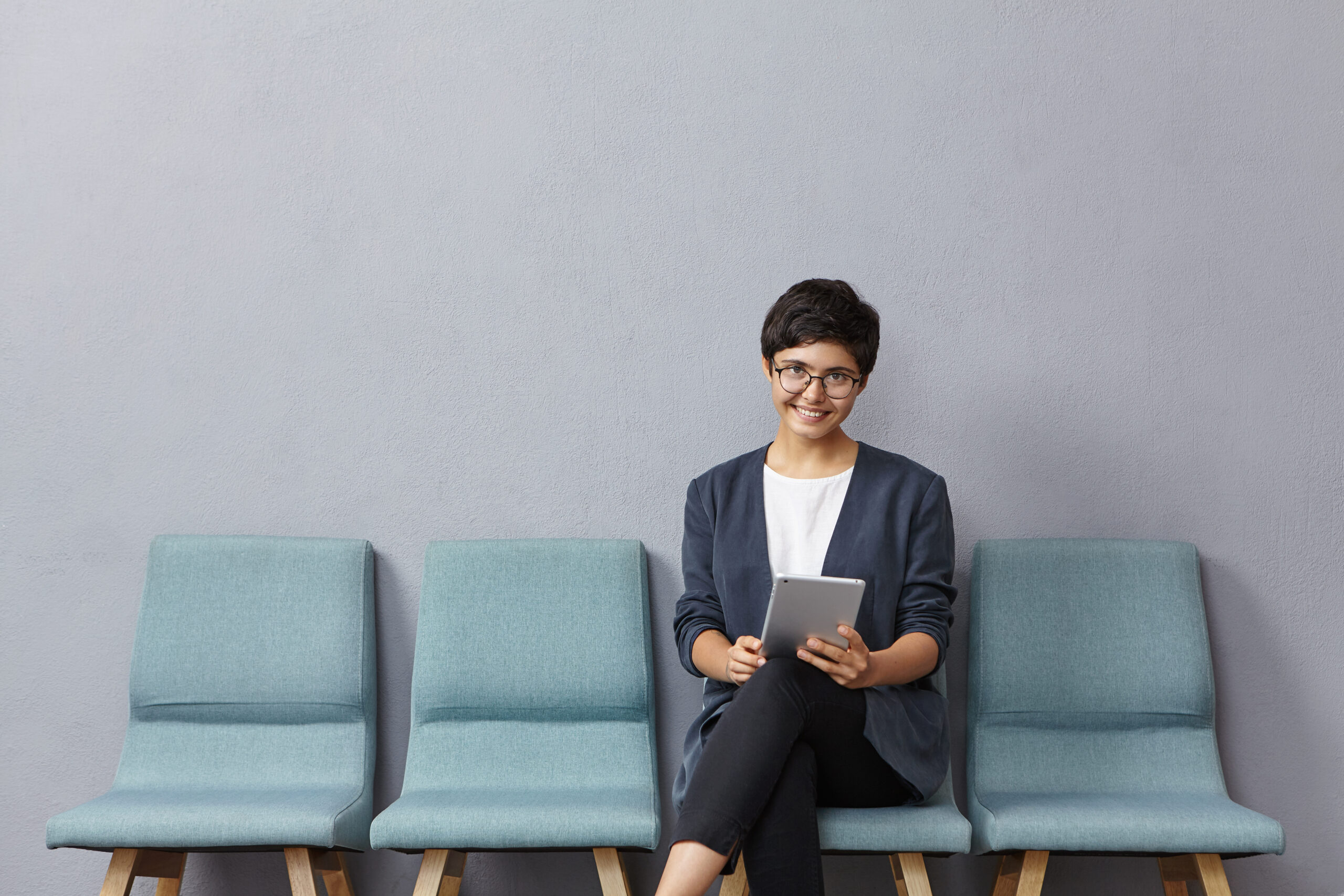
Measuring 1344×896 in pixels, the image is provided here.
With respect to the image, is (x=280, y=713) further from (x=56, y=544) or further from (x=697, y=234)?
(x=697, y=234)

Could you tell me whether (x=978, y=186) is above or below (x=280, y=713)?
above

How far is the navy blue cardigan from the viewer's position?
5.63 feet

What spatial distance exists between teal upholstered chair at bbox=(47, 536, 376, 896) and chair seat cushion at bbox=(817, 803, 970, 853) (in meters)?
0.94

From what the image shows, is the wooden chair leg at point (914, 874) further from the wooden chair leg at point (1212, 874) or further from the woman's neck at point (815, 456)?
the woman's neck at point (815, 456)

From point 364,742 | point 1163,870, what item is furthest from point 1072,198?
point 364,742

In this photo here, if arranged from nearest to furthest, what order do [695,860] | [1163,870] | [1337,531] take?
[695,860] → [1163,870] → [1337,531]

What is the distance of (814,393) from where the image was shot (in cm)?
172

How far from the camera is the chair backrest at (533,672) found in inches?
77.6

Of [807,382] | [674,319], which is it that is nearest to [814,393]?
[807,382]

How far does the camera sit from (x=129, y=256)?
218 cm

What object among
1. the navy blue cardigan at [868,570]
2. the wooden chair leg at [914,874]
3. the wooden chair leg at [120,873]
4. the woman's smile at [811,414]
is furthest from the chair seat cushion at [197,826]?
the woman's smile at [811,414]

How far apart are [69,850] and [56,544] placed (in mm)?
688

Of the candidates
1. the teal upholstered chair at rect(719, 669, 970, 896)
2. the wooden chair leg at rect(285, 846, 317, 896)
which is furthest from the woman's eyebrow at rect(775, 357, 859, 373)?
the wooden chair leg at rect(285, 846, 317, 896)

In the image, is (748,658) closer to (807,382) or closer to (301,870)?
(807,382)
